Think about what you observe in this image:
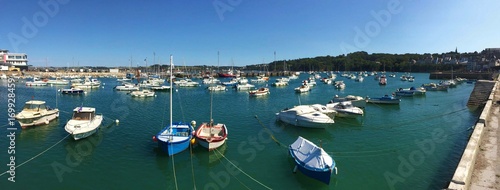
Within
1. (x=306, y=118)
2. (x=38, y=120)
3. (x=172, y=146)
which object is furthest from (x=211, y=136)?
(x=38, y=120)

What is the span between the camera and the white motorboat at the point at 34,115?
24469mm

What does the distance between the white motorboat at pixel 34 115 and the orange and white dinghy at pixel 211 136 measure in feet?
53.5

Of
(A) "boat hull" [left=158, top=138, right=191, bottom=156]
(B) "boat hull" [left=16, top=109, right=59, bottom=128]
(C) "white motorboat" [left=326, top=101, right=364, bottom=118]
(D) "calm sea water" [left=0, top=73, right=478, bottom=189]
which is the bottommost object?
(D) "calm sea water" [left=0, top=73, right=478, bottom=189]

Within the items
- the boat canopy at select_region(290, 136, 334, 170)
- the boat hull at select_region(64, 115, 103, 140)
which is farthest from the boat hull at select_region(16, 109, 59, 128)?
the boat canopy at select_region(290, 136, 334, 170)

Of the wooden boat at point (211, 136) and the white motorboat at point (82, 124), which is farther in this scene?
the white motorboat at point (82, 124)

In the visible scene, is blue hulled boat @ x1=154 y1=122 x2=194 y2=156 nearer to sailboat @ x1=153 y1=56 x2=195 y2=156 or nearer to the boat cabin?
sailboat @ x1=153 y1=56 x2=195 y2=156

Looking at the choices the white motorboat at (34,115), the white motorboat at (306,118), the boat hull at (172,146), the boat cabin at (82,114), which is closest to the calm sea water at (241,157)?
the boat hull at (172,146)

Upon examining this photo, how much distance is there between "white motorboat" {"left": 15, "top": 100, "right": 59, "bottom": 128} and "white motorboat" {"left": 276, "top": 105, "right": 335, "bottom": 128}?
23.3 m

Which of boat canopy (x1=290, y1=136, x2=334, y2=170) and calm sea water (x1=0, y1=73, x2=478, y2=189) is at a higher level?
boat canopy (x1=290, y1=136, x2=334, y2=170)

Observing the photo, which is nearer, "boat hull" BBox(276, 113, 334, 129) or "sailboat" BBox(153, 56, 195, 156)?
"sailboat" BBox(153, 56, 195, 156)

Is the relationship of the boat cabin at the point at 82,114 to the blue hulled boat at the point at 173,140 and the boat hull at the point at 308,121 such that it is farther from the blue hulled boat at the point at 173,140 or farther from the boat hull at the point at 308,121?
the boat hull at the point at 308,121

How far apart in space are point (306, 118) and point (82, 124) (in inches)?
762

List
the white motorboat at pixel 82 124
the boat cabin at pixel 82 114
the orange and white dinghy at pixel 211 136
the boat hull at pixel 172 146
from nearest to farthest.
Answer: the boat hull at pixel 172 146
the orange and white dinghy at pixel 211 136
the white motorboat at pixel 82 124
the boat cabin at pixel 82 114

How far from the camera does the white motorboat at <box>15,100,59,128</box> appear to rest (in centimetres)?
2447
